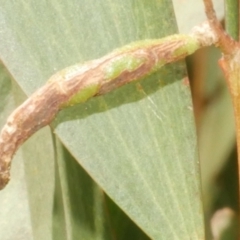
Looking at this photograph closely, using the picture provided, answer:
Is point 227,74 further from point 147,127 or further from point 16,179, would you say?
point 16,179

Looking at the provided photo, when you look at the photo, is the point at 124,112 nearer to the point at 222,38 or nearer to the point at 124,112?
the point at 124,112

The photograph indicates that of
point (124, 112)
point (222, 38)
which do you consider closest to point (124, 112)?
point (124, 112)

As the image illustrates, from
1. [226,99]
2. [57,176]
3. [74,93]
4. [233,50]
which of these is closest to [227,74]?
[233,50]

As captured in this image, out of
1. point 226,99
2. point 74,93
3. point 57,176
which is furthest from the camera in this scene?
point 226,99
